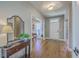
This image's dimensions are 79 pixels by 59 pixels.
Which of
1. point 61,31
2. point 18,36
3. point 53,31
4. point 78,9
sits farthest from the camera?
point 53,31

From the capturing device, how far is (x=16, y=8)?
14.1 ft

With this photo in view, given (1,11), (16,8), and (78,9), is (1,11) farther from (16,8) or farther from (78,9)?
(78,9)

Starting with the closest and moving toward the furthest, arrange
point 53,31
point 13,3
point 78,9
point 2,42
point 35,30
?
point 78,9
point 2,42
point 13,3
point 53,31
point 35,30

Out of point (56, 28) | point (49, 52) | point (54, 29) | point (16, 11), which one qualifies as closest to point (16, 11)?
point (16, 11)

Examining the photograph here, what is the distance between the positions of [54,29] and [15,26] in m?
7.75

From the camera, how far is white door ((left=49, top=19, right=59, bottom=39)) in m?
11.2

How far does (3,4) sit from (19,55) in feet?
6.26

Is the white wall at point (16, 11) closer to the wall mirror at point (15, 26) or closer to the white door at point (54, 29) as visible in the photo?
the wall mirror at point (15, 26)

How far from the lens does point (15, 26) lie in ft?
13.5

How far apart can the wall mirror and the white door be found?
6868 millimetres

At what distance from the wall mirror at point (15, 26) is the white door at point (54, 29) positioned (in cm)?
687

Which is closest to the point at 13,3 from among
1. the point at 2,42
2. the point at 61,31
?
the point at 2,42

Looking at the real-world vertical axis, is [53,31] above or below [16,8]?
below

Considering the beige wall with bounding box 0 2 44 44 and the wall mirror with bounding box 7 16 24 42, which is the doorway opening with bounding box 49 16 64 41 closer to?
the beige wall with bounding box 0 2 44 44
